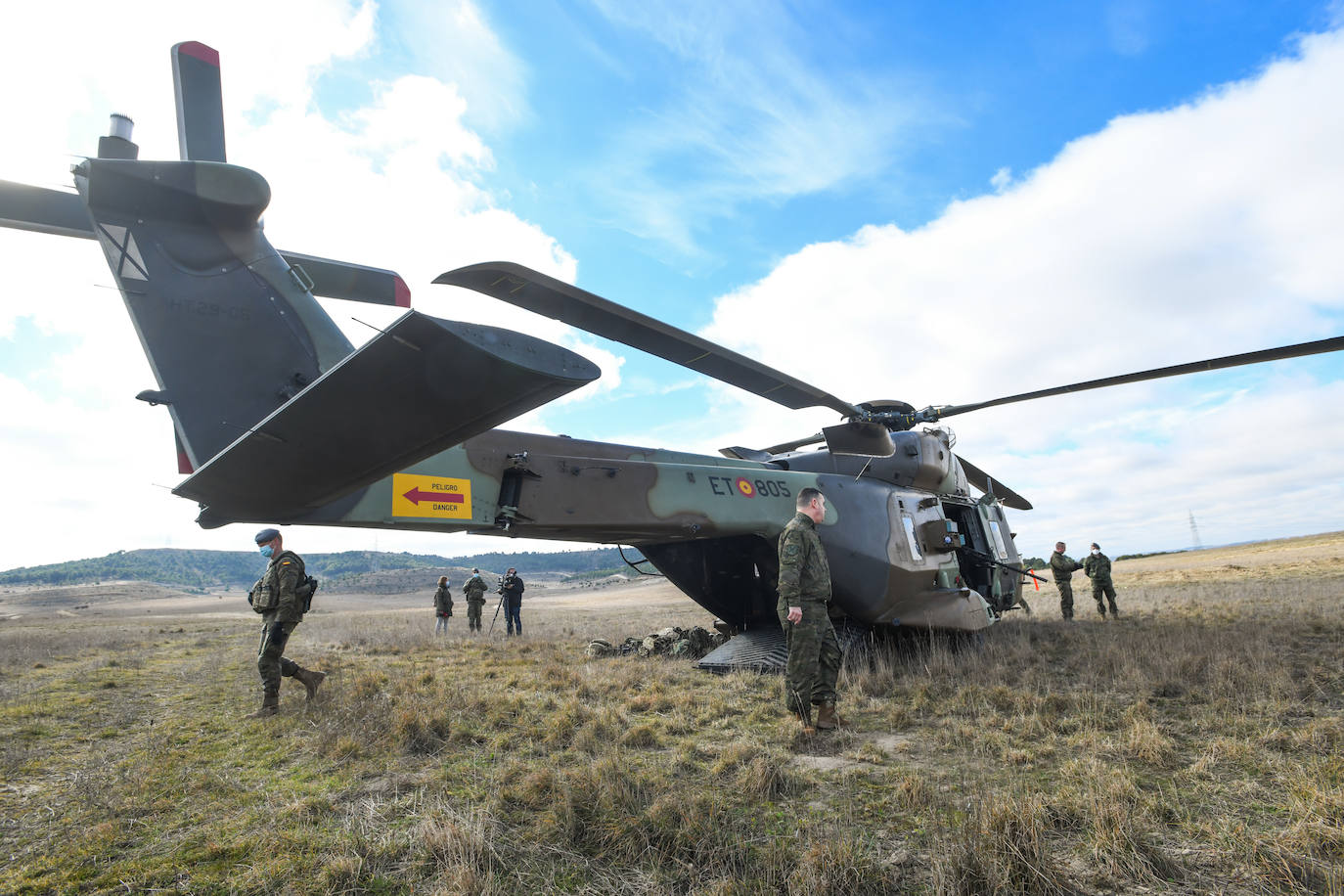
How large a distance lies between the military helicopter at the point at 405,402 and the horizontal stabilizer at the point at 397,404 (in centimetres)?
1

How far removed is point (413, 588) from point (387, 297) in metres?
86.7

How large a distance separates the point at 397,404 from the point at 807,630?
356cm

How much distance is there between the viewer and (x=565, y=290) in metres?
4.98

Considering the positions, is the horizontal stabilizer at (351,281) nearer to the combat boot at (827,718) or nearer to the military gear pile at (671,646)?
the combat boot at (827,718)

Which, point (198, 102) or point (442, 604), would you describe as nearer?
point (198, 102)

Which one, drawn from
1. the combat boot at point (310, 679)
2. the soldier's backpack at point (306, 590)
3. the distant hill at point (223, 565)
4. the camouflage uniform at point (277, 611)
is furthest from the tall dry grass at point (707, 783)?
the distant hill at point (223, 565)

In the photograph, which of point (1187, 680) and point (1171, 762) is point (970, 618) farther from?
point (1171, 762)

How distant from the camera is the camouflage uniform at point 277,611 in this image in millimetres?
6273

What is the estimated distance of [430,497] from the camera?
17.6 feet

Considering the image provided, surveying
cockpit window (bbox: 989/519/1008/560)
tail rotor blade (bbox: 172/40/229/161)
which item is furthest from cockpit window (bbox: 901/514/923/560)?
tail rotor blade (bbox: 172/40/229/161)

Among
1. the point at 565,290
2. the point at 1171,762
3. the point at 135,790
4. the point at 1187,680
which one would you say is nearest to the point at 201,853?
the point at 135,790

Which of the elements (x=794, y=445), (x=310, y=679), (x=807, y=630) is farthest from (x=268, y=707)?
(x=794, y=445)

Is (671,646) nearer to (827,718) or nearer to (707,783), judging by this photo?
(827,718)

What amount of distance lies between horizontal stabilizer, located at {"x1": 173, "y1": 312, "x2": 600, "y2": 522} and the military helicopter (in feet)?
0.04
